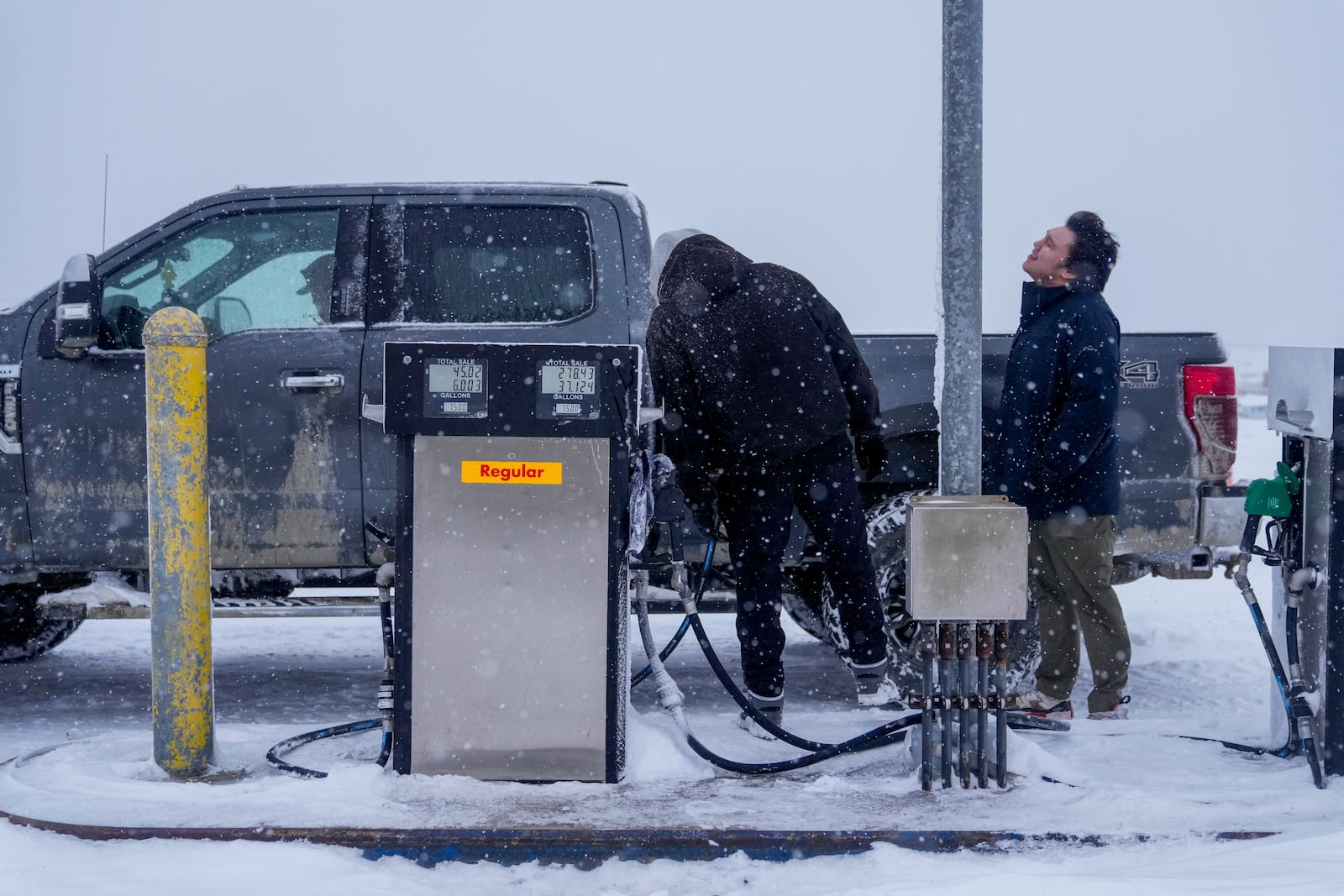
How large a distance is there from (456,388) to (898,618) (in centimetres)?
233

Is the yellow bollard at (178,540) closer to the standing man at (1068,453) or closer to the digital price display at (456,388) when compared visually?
the digital price display at (456,388)

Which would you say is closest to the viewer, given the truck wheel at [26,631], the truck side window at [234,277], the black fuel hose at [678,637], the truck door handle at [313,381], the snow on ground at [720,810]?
the snow on ground at [720,810]

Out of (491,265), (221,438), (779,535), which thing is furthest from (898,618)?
(221,438)

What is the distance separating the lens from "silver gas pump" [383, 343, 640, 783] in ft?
11.7

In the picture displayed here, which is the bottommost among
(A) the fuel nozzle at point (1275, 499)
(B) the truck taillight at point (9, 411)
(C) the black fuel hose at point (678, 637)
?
(C) the black fuel hose at point (678, 637)

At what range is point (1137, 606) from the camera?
7.74m

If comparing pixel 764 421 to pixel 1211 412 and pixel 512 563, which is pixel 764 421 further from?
pixel 1211 412

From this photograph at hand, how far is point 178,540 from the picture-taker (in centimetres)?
368

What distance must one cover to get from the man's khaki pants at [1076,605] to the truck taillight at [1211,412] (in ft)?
1.98

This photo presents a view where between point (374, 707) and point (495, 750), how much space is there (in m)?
1.79

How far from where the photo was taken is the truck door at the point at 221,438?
4.85 meters

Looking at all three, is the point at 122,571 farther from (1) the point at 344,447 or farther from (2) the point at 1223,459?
(2) the point at 1223,459

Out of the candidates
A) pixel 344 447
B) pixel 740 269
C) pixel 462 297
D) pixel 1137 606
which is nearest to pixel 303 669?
pixel 344 447

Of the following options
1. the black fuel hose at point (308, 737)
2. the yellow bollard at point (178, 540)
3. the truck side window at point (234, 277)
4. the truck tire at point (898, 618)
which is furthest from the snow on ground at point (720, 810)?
the truck side window at point (234, 277)
